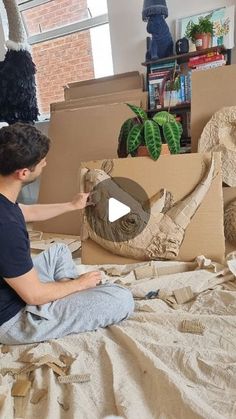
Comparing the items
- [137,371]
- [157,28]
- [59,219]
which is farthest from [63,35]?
[137,371]

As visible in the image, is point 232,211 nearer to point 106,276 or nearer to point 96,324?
point 106,276

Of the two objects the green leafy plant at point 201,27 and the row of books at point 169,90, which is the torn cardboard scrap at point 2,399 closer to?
the row of books at point 169,90

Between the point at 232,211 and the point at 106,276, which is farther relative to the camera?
the point at 232,211

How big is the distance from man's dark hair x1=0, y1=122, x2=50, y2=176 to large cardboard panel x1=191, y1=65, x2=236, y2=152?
1.18 meters

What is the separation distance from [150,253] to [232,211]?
489mm

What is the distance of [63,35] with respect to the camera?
3.38 metres

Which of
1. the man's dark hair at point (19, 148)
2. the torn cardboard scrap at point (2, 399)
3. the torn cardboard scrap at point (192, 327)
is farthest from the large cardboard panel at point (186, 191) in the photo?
the torn cardboard scrap at point (2, 399)

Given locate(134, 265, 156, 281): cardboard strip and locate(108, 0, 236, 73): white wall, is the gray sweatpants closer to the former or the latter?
locate(134, 265, 156, 281): cardboard strip

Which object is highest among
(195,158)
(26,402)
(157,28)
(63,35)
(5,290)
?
(63,35)

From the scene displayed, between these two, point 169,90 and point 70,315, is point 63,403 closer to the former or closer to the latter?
point 70,315

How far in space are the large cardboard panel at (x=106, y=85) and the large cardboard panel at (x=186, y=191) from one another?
1.23 meters

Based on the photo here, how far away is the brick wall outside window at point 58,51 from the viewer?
3.31m

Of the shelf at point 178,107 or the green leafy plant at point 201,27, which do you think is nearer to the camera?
the green leafy plant at point 201,27

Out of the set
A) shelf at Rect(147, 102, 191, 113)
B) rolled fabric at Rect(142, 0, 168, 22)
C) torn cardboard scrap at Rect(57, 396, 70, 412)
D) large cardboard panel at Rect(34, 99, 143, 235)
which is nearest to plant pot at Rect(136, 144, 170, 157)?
large cardboard panel at Rect(34, 99, 143, 235)
